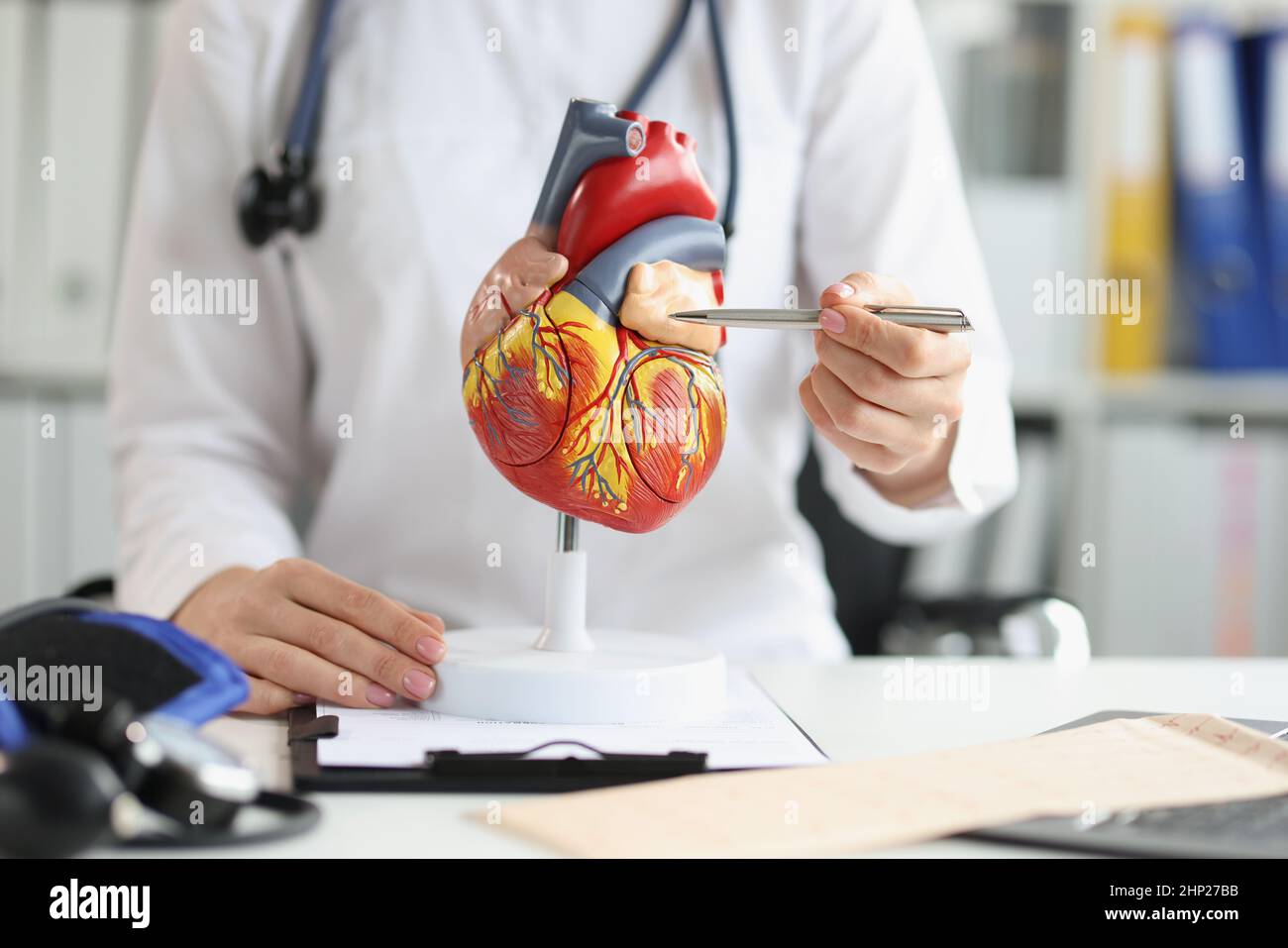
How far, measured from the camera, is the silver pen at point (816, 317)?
634 millimetres

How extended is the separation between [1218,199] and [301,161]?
4.18 feet

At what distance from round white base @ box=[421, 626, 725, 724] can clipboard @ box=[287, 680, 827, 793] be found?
7 cm

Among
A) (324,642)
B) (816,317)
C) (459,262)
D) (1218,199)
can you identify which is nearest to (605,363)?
(816,317)

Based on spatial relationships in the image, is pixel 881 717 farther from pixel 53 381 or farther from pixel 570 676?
pixel 53 381

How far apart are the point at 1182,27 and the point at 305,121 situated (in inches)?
50.5

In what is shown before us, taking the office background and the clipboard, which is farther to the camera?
the office background

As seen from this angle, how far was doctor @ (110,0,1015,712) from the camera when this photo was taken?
3.27 feet

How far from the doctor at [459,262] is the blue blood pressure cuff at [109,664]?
358mm

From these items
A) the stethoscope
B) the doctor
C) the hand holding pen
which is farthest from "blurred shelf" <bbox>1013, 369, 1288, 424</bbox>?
the hand holding pen

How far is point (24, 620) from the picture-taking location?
0.59 m

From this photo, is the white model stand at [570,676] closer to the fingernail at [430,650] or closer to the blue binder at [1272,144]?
the fingernail at [430,650]

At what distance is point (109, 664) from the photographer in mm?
553

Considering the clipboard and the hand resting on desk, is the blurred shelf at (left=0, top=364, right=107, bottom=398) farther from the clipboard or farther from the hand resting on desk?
the clipboard

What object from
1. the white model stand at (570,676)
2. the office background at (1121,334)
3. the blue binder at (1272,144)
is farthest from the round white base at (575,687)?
the blue binder at (1272,144)
